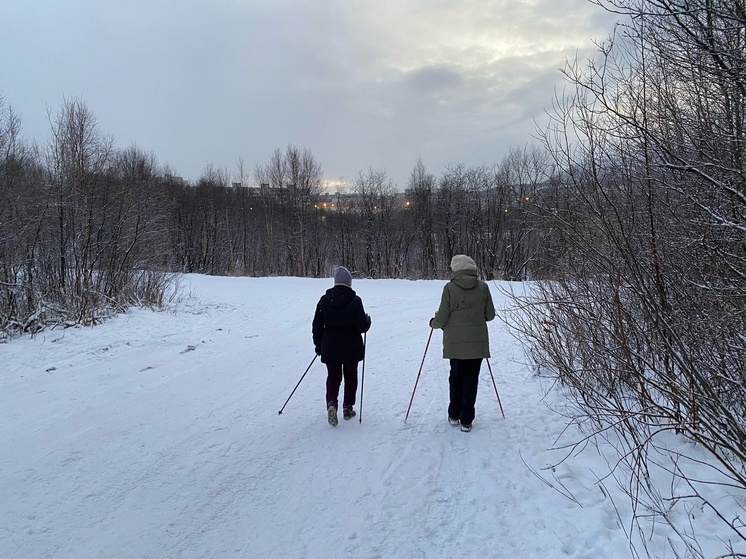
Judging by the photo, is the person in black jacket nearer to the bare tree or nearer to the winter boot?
the winter boot

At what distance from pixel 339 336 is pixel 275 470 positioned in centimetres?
160

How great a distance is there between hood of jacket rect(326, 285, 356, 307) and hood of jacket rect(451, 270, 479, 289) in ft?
4.14

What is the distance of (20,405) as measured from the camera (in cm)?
550

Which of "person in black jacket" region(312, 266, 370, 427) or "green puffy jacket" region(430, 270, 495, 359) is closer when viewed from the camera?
"green puffy jacket" region(430, 270, 495, 359)

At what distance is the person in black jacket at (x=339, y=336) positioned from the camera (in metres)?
4.83

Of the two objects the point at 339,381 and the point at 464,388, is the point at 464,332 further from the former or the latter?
the point at 339,381

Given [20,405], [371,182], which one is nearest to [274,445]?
[20,405]

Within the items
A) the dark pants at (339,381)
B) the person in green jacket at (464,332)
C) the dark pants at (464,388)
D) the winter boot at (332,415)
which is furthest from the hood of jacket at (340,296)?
the dark pants at (464,388)

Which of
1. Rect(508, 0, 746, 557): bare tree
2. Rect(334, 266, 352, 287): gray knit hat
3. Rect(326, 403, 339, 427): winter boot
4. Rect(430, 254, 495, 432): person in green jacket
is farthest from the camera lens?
Rect(334, 266, 352, 287): gray knit hat

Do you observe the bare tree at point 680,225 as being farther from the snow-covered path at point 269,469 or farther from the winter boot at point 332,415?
the winter boot at point 332,415

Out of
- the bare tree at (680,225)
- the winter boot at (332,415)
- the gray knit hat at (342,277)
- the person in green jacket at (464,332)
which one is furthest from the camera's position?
the gray knit hat at (342,277)

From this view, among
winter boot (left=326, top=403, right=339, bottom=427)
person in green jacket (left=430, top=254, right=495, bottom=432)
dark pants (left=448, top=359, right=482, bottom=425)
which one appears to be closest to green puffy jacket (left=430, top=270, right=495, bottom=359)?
person in green jacket (left=430, top=254, right=495, bottom=432)

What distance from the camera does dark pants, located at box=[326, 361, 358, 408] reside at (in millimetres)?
4848

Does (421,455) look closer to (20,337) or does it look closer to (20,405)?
(20,405)
